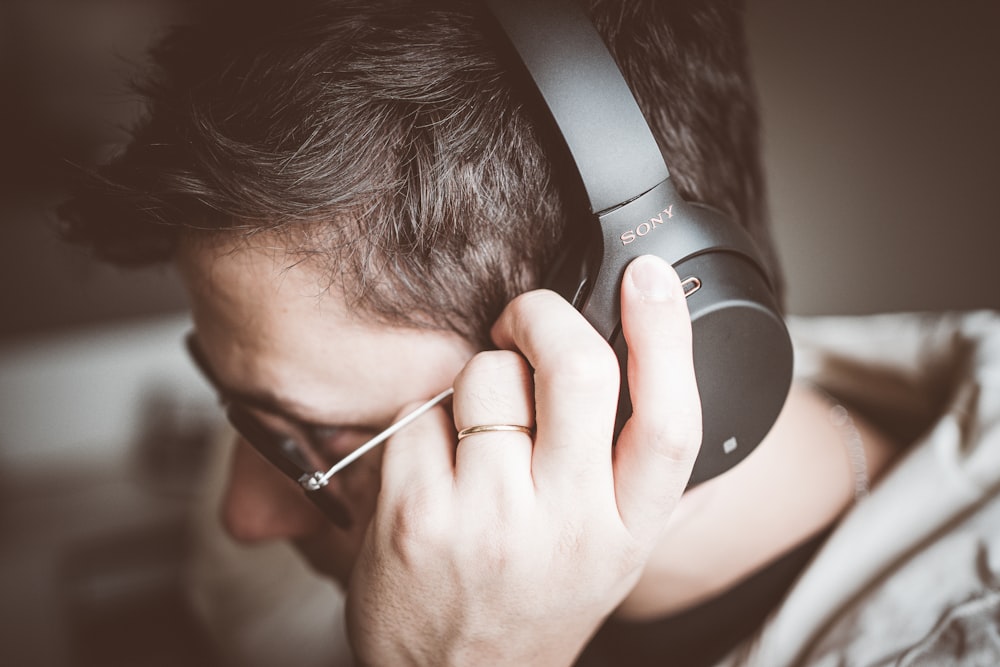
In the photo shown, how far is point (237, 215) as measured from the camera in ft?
2.01

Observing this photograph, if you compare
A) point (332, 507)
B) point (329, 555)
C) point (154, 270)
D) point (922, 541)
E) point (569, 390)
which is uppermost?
point (154, 270)

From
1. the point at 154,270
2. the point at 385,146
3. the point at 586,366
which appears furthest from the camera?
the point at 154,270

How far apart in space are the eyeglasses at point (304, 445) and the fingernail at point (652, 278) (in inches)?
12.8

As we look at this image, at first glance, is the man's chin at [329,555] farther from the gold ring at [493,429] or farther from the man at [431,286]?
the gold ring at [493,429]

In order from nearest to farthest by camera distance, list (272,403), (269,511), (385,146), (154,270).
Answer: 1. (385,146)
2. (272,403)
3. (269,511)
4. (154,270)

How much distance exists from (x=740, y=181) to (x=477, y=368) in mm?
413

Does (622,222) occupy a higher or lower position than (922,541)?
higher

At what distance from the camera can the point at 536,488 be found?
538mm

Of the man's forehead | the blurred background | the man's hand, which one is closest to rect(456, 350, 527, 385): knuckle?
the man's hand

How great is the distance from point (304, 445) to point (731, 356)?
46 centimetres

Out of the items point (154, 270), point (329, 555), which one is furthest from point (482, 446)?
point (154, 270)

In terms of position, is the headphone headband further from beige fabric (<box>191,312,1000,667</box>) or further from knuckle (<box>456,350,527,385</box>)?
beige fabric (<box>191,312,1000,667</box>)

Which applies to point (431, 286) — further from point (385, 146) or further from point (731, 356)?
point (731, 356)

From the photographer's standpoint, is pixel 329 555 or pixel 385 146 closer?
pixel 385 146
